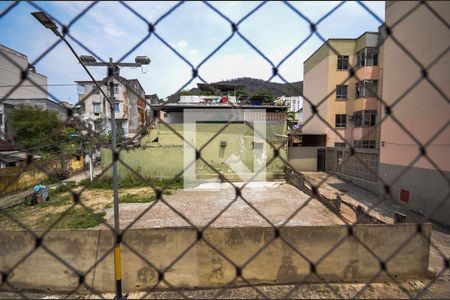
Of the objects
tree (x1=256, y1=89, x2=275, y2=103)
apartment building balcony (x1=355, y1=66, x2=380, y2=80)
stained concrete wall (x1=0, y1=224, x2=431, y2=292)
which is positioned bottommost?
stained concrete wall (x1=0, y1=224, x2=431, y2=292)

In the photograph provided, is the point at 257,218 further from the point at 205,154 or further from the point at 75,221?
the point at 205,154

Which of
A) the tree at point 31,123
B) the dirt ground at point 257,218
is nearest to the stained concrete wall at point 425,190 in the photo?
the dirt ground at point 257,218

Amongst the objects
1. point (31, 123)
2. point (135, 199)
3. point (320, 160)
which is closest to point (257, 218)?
point (135, 199)

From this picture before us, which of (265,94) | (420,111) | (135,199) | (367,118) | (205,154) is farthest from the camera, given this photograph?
(367,118)

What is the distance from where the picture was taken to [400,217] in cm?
425

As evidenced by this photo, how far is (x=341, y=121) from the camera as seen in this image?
49.9 feet

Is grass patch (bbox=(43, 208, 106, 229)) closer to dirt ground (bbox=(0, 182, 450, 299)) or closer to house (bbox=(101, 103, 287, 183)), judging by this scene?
dirt ground (bbox=(0, 182, 450, 299))

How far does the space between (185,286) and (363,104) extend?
44.1ft

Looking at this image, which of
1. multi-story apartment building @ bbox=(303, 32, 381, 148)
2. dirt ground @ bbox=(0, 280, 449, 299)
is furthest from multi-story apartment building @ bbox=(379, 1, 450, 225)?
multi-story apartment building @ bbox=(303, 32, 381, 148)

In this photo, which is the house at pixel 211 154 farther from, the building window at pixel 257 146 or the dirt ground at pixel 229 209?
the dirt ground at pixel 229 209

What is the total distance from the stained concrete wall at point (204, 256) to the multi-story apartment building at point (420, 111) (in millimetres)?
2536

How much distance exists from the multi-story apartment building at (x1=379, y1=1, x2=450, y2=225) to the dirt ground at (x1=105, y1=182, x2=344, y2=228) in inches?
93.3

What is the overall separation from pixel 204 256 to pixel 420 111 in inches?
256

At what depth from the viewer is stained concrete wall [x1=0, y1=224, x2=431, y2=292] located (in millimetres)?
3195
